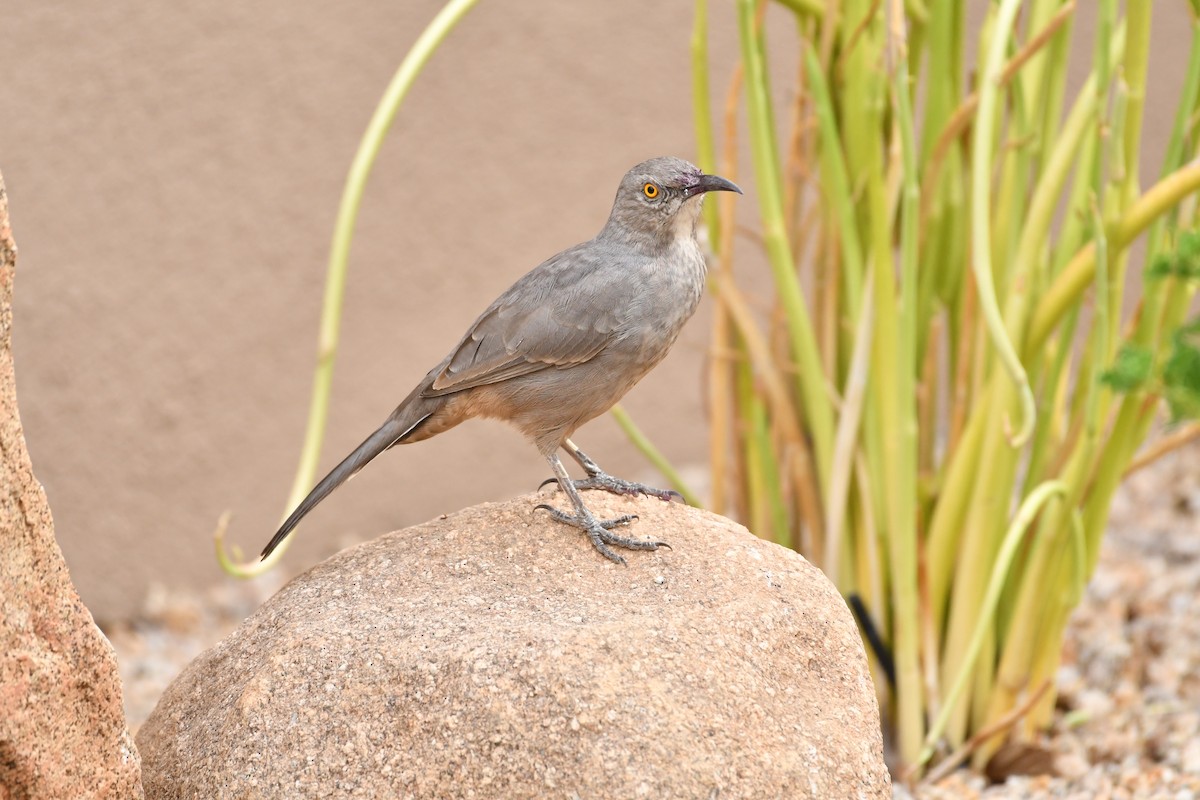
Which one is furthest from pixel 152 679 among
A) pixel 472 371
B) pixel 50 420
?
pixel 472 371

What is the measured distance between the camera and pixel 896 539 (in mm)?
3570

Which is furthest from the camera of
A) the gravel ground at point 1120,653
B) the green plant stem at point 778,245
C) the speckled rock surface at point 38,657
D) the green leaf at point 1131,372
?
the gravel ground at point 1120,653

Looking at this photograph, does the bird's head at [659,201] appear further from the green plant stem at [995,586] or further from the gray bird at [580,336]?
A: the green plant stem at [995,586]

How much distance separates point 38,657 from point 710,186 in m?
1.81

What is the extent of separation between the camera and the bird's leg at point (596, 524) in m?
2.87

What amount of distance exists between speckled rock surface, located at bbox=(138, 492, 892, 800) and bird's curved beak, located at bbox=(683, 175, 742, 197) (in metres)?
0.84

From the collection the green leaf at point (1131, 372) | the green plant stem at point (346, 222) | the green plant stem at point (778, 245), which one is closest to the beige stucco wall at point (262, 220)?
the green plant stem at point (778, 245)

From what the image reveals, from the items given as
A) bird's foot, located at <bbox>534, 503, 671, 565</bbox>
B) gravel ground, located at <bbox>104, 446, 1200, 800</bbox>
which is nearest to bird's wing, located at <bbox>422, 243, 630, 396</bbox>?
bird's foot, located at <bbox>534, 503, 671, 565</bbox>

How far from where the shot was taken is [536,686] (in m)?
2.35

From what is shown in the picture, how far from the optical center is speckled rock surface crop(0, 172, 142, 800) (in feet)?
7.21

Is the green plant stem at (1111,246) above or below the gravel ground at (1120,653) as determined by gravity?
above

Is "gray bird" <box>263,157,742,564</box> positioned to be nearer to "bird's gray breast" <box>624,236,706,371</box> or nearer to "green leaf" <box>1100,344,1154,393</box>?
"bird's gray breast" <box>624,236,706,371</box>

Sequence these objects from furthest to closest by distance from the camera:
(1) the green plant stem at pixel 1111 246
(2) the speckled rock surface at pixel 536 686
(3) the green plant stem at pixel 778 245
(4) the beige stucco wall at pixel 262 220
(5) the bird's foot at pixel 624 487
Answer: (4) the beige stucco wall at pixel 262 220 < (3) the green plant stem at pixel 778 245 < (5) the bird's foot at pixel 624 487 < (1) the green plant stem at pixel 1111 246 < (2) the speckled rock surface at pixel 536 686

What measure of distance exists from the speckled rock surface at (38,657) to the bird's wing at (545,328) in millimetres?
1036
